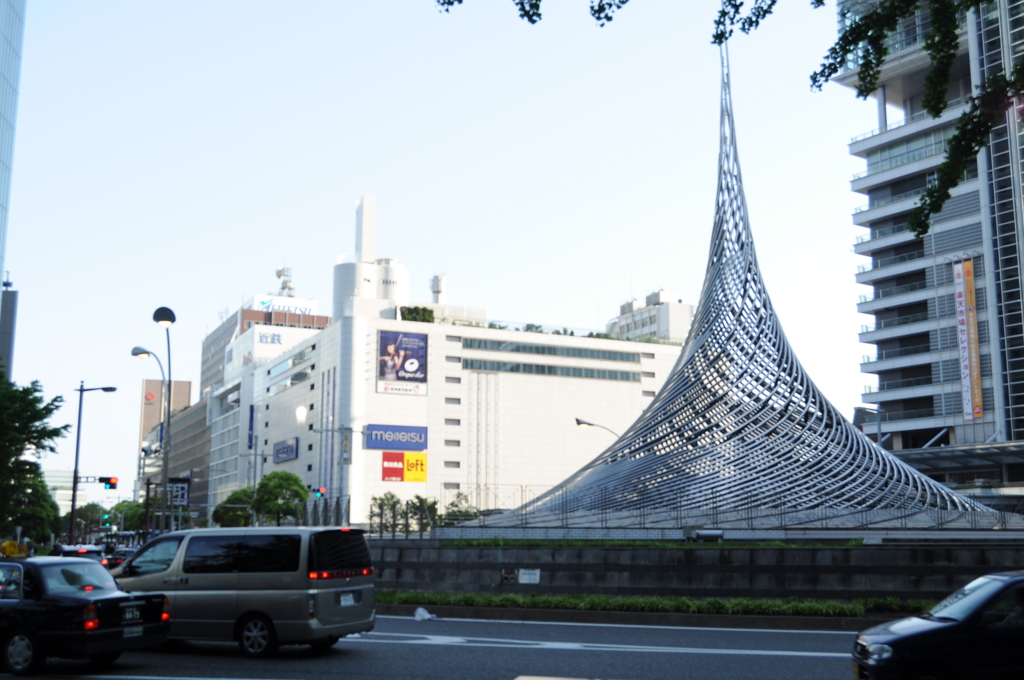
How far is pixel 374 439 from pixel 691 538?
266 feet

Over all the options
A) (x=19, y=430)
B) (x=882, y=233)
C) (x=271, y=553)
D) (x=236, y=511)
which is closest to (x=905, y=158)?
(x=882, y=233)

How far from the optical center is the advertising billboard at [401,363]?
107188 mm

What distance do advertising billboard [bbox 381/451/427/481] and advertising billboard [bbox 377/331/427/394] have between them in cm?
651

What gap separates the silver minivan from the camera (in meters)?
13.6

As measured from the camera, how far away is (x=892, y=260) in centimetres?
8119

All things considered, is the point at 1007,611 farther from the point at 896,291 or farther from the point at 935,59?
the point at 896,291

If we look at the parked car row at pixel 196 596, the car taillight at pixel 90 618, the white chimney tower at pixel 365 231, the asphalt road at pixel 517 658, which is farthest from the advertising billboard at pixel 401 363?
the car taillight at pixel 90 618

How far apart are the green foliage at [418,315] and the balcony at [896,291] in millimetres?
46805

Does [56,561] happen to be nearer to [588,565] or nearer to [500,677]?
[500,677]

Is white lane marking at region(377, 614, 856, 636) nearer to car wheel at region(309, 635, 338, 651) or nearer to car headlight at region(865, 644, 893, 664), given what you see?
car wheel at region(309, 635, 338, 651)

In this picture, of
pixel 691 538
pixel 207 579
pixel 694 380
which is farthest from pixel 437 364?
pixel 207 579

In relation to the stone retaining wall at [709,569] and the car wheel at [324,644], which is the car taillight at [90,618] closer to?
the car wheel at [324,644]

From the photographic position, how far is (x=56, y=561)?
13.0 metres

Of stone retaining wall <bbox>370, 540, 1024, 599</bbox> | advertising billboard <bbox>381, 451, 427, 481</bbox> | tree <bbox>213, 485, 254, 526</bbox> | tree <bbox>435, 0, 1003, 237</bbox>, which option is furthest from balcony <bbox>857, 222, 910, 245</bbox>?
tree <bbox>435, 0, 1003, 237</bbox>
